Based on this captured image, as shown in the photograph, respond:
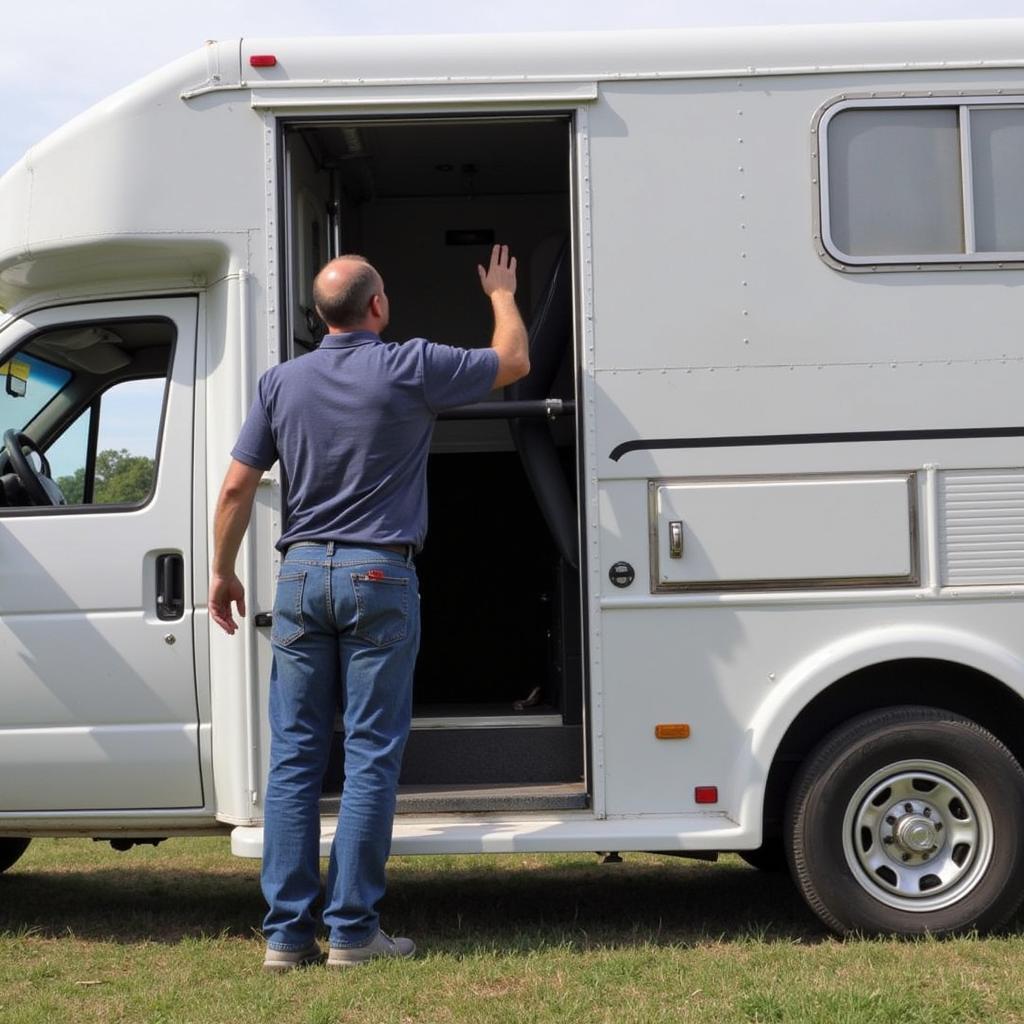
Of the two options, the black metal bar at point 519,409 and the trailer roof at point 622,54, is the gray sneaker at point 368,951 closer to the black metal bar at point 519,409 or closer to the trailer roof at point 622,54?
the black metal bar at point 519,409

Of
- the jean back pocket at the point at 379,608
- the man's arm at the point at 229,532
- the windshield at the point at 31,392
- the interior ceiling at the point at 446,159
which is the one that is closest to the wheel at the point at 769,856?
the jean back pocket at the point at 379,608

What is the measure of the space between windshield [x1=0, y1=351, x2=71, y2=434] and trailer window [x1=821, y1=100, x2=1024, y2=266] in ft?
9.08

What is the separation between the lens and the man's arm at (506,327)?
4.30m

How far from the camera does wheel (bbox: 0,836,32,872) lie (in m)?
6.06

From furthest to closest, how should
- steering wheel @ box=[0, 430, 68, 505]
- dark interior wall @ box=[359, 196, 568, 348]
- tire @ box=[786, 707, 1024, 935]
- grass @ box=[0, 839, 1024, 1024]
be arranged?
dark interior wall @ box=[359, 196, 568, 348]
steering wheel @ box=[0, 430, 68, 505]
tire @ box=[786, 707, 1024, 935]
grass @ box=[0, 839, 1024, 1024]

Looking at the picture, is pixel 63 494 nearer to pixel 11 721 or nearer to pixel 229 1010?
pixel 11 721

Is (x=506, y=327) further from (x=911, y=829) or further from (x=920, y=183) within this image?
(x=911, y=829)

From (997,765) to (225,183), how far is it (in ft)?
10.4

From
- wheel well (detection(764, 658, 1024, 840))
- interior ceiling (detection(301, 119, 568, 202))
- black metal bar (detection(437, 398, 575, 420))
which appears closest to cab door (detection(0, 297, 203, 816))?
black metal bar (detection(437, 398, 575, 420))

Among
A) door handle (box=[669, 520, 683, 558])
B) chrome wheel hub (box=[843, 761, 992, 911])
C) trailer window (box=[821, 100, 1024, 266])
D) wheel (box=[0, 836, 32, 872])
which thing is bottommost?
wheel (box=[0, 836, 32, 872])

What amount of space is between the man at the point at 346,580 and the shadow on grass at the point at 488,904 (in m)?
0.55

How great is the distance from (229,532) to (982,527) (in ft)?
7.99

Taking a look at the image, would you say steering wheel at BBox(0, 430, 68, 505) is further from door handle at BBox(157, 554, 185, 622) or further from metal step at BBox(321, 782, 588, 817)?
metal step at BBox(321, 782, 588, 817)

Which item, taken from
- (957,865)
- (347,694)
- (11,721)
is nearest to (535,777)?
(347,694)
